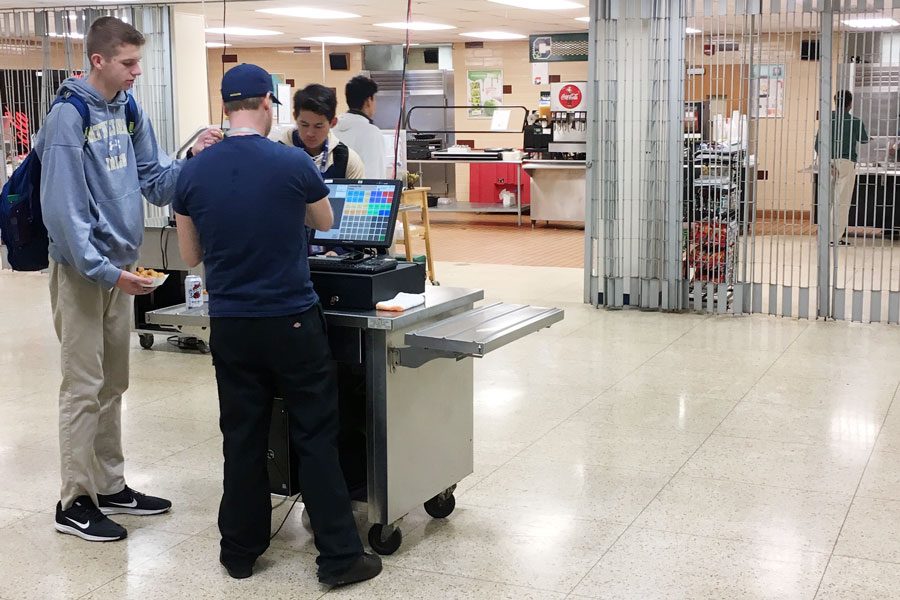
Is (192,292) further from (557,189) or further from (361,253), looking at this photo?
(557,189)

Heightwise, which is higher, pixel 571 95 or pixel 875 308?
pixel 571 95

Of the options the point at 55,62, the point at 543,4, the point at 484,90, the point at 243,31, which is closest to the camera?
the point at 55,62

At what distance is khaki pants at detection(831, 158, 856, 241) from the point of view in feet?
23.9

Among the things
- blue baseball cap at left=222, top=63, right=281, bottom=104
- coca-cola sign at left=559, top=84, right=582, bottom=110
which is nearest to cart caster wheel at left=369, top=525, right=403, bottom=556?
blue baseball cap at left=222, top=63, right=281, bottom=104

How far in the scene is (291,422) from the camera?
3.16 m

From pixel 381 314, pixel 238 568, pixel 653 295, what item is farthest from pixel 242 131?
pixel 653 295

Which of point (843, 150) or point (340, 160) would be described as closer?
point (340, 160)

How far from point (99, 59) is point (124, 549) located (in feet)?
5.22

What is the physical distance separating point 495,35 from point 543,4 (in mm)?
3822

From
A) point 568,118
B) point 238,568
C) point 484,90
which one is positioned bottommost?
point 238,568

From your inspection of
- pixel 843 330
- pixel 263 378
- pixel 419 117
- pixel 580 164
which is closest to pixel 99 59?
pixel 263 378

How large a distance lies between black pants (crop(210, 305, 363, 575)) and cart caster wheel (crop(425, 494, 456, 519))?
549mm

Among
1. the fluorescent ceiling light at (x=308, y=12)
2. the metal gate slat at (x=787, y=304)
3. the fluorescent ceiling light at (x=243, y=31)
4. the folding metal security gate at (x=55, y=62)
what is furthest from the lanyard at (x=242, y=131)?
the fluorescent ceiling light at (x=243, y=31)

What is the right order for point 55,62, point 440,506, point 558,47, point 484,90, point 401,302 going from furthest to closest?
1. point 484,90
2. point 558,47
3. point 55,62
4. point 440,506
5. point 401,302
